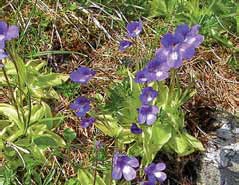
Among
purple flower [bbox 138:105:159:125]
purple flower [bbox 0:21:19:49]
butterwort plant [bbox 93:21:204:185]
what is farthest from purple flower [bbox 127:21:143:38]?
purple flower [bbox 0:21:19:49]

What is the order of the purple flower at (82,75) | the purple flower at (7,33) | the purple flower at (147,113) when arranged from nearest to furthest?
the purple flower at (7,33) → the purple flower at (147,113) → the purple flower at (82,75)

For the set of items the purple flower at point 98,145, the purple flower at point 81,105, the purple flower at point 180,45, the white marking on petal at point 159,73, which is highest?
the purple flower at point 180,45

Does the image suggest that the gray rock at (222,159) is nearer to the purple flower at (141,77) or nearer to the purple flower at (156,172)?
the purple flower at (156,172)

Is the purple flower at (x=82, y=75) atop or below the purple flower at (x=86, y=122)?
atop

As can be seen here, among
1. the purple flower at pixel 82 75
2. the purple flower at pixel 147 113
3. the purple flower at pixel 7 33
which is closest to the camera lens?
the purple flower at pixel 7 33

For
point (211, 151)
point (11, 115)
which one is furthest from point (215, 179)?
point (11, 115)

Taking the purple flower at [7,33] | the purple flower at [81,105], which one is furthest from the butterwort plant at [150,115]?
the purple flower at [7,33]
